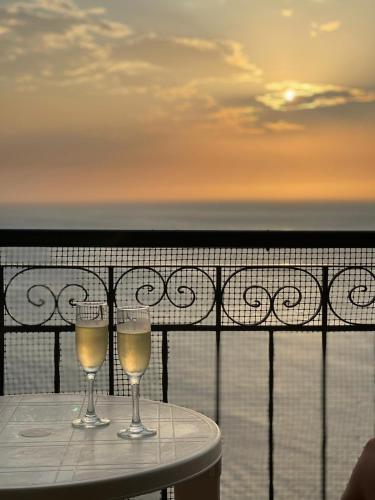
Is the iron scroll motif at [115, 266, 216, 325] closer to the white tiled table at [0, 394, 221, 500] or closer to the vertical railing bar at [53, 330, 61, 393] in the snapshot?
the vertical railing bar at [53, 330, 61, 393]

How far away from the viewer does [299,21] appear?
9250 mm

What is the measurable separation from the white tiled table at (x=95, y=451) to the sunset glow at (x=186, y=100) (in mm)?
7742

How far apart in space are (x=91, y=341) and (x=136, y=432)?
193 mm

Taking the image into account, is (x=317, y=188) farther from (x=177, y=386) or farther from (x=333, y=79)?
(x=177, y=386)

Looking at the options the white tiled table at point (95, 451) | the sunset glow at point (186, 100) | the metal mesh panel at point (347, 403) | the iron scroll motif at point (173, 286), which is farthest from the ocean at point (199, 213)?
the white tiled table at point (95, 451)

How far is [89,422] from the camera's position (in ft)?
4.92

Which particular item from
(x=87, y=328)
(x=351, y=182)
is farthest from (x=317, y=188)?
(x=87, y=328)

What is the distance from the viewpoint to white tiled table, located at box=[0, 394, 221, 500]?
120 cm

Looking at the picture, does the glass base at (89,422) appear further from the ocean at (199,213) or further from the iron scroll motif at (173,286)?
the ocean at (199,213)

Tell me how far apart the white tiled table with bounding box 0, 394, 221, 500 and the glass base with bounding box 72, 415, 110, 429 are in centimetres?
2

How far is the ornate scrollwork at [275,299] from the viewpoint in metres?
2.47

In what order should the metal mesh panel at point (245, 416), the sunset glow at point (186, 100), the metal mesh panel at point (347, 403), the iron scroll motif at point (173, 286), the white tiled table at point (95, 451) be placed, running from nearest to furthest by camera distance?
the white tiled table at point (95, 451), the iron scroll motif at point (173, 286), the metal mesh panel at point (245, 416), the metal mesh panel at point (347, 403), the sunset glow at point (186, 100)

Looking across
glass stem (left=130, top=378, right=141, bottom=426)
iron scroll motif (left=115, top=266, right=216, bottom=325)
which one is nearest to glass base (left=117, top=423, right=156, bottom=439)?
glass stem (left=130, top=378, right=141, bottom=426)

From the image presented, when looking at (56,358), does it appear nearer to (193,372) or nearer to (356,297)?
(356,297)
